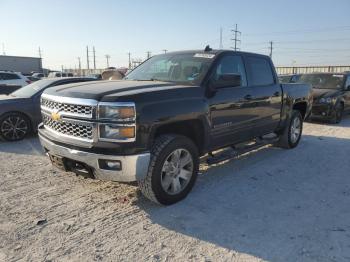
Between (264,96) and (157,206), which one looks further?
(264,96)

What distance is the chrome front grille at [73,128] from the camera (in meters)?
A: 3.90

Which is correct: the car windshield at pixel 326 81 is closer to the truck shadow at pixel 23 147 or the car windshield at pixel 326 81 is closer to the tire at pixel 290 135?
the tire at pixel 290 135

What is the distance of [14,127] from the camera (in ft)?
26.2

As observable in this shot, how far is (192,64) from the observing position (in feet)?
16.8

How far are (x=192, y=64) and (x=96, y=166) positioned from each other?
2.14 meters

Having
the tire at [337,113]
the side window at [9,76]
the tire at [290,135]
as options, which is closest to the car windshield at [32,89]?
the tire at [290,135]

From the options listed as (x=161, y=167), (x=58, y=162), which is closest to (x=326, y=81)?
(x=161, y=167)

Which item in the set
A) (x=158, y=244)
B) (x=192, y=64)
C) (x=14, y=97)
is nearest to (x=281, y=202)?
(x=158, y=244)

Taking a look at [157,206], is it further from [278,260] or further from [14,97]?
[14,97]

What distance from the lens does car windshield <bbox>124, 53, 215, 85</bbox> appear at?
4918 millimetres

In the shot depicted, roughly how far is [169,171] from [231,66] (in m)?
2.04

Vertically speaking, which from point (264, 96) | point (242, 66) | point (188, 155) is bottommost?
point (188, 155)

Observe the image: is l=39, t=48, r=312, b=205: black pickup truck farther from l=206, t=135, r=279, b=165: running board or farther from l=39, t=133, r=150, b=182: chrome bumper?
l=206, t=135, r=279, b=165: running board

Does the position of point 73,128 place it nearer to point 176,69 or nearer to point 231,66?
point 176,69
